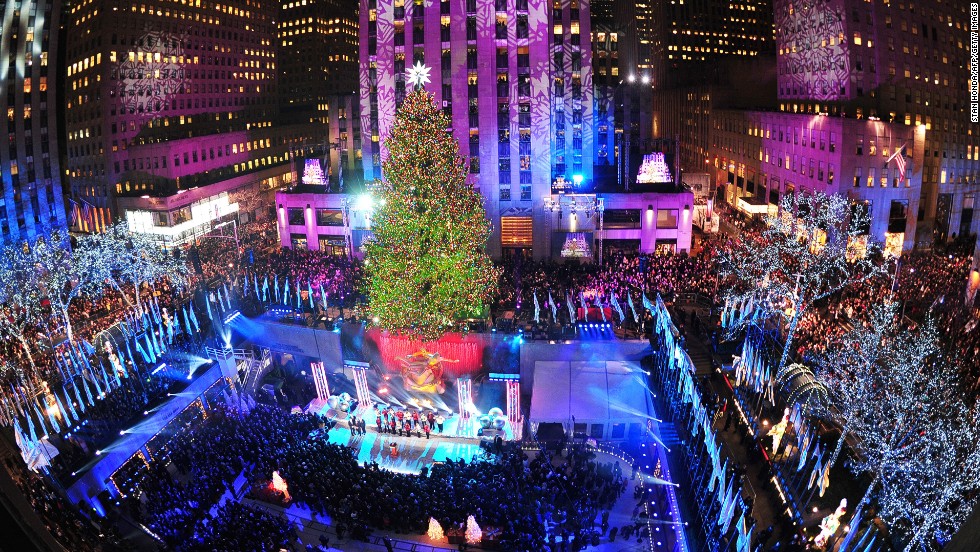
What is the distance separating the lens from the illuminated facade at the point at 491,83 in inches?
1711

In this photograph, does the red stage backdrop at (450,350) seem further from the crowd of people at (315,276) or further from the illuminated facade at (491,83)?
the illuminated facade at (491,83)

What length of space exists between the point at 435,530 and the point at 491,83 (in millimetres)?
32845

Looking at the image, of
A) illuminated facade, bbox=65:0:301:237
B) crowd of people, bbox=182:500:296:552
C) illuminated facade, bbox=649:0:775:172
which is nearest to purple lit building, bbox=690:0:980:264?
illuminated facade, bbox=649:0:775:172

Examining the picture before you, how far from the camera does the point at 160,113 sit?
7488 cm

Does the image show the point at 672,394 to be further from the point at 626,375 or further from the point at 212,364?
the point at 212,364

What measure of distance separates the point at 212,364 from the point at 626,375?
18.8 meters

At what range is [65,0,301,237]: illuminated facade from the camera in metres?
64.1

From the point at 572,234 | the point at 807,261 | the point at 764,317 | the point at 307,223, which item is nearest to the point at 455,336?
the point at 764,317

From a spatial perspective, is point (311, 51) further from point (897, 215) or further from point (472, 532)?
point (472, 532)

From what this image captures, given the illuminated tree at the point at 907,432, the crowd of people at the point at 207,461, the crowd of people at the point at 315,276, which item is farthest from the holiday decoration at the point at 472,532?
the crowd of people at the point at 315,276

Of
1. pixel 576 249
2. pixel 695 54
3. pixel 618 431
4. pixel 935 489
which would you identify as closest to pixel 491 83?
pixel 576 249

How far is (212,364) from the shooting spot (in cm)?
2938

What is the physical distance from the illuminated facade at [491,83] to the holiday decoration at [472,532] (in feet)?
94.1

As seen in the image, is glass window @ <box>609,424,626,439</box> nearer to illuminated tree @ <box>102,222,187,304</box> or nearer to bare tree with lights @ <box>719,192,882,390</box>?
bare tree with lights @ <box>719,192,882,390</box>
